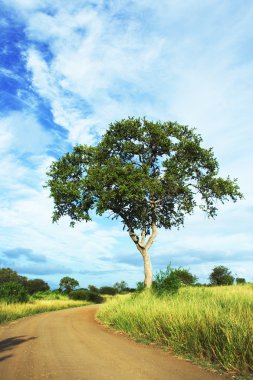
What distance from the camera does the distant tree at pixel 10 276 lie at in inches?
2970

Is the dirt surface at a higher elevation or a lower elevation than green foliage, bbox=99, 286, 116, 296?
lower

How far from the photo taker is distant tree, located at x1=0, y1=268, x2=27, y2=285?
75450 mm

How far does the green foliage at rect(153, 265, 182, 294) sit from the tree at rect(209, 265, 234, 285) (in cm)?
4111

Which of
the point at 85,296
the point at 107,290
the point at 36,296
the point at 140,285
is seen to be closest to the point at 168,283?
the point at 140,285

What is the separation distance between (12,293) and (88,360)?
27.6 m

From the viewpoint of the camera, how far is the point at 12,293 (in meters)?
34.2

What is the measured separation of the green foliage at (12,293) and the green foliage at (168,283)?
14236mm

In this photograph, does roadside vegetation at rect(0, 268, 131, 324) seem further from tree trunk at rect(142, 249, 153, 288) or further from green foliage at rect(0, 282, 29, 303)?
tree trunk at rect(142, 249, 153, 288)

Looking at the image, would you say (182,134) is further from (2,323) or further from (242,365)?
(242,365)

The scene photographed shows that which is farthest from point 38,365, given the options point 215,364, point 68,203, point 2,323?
point 68,203

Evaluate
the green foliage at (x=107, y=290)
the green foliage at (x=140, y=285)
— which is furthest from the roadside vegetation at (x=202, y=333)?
the green foliage at (x=107, y=290)

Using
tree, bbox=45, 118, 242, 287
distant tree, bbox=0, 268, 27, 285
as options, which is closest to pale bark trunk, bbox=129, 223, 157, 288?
tree, bbox=45, 118, 242, 287

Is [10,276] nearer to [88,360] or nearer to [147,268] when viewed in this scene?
[147,268]

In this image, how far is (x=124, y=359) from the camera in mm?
9148
